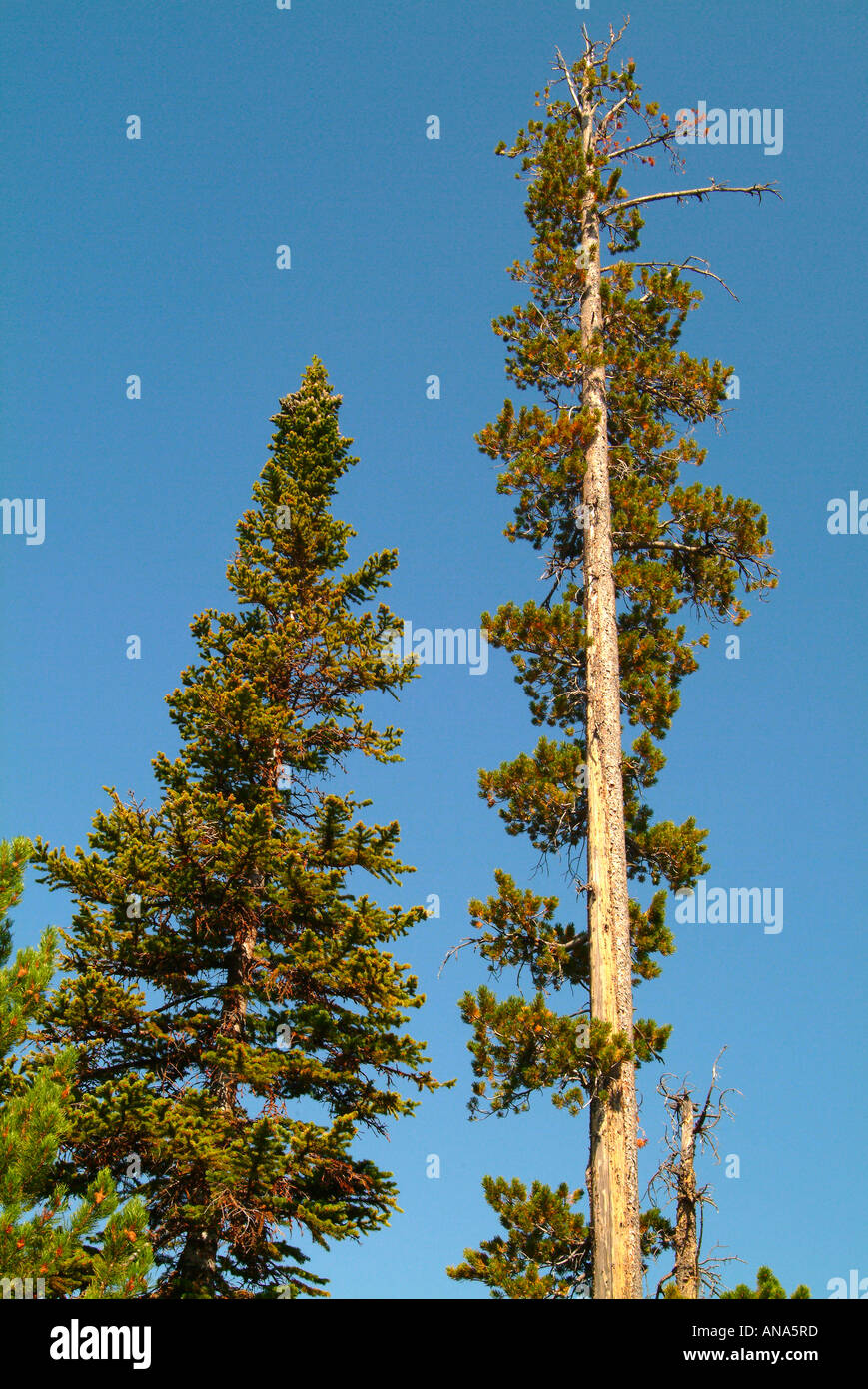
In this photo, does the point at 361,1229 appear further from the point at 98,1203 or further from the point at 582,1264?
the point at 98,1203

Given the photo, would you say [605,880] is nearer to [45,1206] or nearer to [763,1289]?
[763,1289]

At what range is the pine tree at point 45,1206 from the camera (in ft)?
26.3
